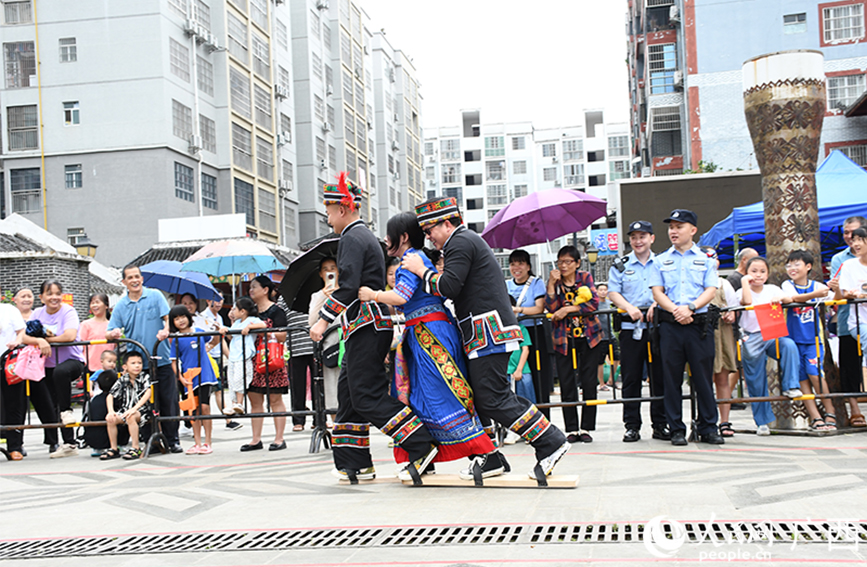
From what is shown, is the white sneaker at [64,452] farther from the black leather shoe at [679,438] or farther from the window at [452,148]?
the window at [452,148]

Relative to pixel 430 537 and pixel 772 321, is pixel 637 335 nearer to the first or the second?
pixel 772 321

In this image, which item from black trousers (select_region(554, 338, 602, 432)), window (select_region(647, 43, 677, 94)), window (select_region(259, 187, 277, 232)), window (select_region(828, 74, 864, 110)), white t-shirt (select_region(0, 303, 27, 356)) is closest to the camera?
black trousers (select_region(554, 338, 602, 432))

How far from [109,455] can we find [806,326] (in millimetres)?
7113

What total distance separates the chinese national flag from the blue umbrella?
7.90m

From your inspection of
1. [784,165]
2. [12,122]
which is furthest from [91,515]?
[12,122]

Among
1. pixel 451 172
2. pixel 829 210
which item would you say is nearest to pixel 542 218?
pixel 829 210

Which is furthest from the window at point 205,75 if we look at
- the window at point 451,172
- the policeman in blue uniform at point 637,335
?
the window at point 451,172

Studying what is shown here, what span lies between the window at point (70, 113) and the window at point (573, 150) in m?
69.2

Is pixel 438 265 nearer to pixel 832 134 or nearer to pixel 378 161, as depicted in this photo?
pixel 832 134

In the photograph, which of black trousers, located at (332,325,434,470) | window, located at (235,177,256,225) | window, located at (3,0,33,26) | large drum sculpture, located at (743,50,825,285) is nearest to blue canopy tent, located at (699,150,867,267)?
large drum sculpture, located at (743,50,825,285)

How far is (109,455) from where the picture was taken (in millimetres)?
8938

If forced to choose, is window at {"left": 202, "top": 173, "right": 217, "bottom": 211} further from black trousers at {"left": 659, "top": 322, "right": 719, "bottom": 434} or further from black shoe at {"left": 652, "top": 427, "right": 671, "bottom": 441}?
black trousers at {"left": 659, "top": 322, "right": 719, "bottom": 434}

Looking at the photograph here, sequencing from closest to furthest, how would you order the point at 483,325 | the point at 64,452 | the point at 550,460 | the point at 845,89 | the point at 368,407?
the point at 550,460 → the point at 483,325 → the point at 368,407 → the point at 64,452 → the point at 845,89

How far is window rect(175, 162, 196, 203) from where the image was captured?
115 feet
